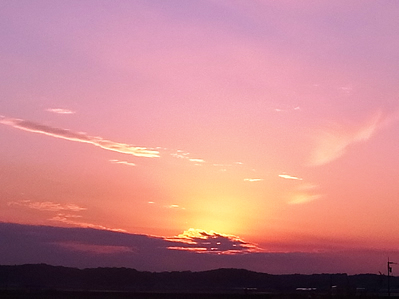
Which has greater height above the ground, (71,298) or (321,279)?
(321,279)

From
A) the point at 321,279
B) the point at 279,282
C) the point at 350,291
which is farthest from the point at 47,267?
the point at 350,291

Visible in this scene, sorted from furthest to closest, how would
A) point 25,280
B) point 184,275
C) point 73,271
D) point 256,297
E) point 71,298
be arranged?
point 184,275, point 73,271, point 25,280, point 256,297, point 71,298

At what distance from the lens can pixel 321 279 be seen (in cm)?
15888

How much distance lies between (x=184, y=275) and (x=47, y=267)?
31728 mm

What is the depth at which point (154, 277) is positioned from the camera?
137875mm

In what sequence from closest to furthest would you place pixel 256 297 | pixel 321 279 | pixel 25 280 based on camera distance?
pixel 256 297 < pixel 25 280 < pixel 321 279

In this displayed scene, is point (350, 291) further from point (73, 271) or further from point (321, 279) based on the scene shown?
point (321, 279)

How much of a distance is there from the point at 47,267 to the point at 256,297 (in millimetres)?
80933

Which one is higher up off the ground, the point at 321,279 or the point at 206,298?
the point at 321,279

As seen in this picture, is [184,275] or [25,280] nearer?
[25,280]

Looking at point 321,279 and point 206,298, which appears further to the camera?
point 321,279

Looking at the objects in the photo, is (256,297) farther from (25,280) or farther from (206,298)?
(25,280)

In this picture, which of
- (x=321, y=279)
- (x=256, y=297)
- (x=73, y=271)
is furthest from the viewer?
(x=321, y=279)

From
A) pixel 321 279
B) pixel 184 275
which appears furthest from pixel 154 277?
pixel 321 279
